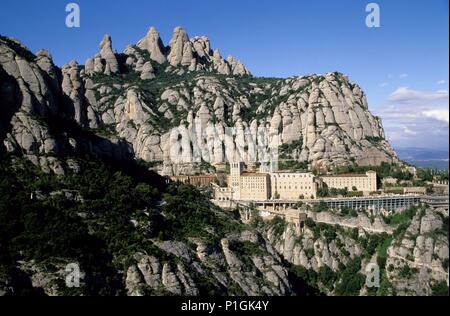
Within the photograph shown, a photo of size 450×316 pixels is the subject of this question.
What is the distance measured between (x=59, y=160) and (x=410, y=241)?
44.8 meters

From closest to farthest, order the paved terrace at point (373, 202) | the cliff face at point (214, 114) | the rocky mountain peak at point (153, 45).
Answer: the paved terrace at point (373, 202), the cliff face at point (214, 114), the rocky mountain peak at point (153, 45)

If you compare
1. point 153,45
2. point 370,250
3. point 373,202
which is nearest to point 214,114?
point 153,45

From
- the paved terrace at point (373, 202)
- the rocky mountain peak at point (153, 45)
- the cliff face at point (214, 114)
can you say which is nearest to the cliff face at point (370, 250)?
the paved terrace at point (373, 202)

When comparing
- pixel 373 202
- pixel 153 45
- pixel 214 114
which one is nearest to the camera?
Result: pixel 373 202

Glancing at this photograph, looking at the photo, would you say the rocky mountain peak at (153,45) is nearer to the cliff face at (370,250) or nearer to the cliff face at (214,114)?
the cliff face at (214,114)

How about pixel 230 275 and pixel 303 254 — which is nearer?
pixel 230 275

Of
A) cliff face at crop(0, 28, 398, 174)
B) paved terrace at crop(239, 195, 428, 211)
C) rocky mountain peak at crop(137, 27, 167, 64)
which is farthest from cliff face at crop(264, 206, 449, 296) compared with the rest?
rocky mountain peak at crop(137, 27, 167, 64)

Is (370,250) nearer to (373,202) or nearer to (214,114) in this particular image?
(373,202)

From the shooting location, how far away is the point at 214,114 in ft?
498

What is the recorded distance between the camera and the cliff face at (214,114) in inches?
5098

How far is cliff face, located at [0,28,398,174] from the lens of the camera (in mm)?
129500

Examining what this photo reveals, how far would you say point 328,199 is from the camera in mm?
99750
